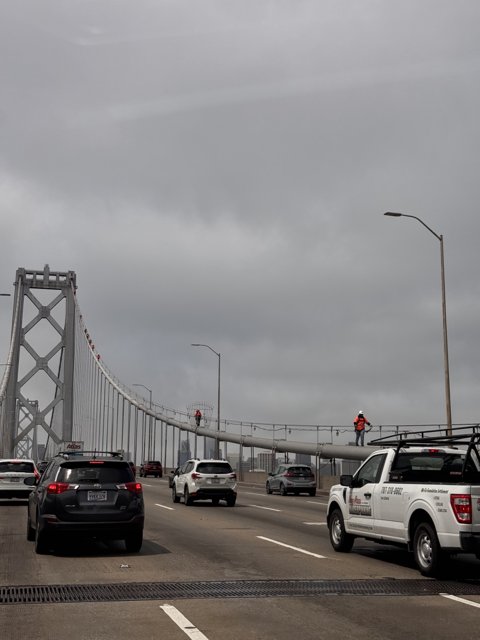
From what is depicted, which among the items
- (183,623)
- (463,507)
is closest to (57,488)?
(183,623)

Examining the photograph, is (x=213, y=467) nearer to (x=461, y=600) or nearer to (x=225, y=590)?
(x=225, y=590)

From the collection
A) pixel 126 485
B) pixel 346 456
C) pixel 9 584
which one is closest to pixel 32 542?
pixel 126 485

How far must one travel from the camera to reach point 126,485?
1471cm

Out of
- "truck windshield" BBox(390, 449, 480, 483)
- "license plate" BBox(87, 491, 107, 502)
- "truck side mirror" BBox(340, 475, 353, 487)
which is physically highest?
"truck windshield" BBox(390, 449, 480, 483)

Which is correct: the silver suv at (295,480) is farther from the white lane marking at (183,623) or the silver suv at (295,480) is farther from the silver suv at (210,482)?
the white lane marking at (183,623)

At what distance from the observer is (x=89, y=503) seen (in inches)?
563

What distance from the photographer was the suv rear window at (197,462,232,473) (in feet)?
97.7

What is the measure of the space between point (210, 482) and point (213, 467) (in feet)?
2.17

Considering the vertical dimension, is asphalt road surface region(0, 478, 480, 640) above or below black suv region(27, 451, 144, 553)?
below

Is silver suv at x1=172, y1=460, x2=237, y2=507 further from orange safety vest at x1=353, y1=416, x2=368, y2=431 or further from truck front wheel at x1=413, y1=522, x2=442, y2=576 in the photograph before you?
truck front wheel at x1=413, y1=522, x2=442, y2=576

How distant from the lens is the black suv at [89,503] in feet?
46.5

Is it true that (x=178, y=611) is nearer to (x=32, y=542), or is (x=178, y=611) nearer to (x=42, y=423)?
(x=32, y=542)

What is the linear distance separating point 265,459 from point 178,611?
5530 centimetres

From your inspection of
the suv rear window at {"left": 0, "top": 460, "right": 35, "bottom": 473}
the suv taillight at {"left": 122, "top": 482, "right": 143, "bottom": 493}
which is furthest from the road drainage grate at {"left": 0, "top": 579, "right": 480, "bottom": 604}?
the suv rear window at {"left": 0, "top": 460, "right": 35, "bottom": 473}
